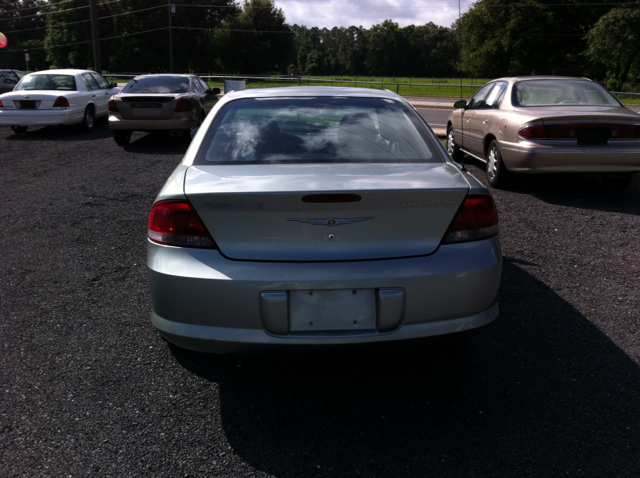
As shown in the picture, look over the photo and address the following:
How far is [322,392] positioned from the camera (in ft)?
10.2

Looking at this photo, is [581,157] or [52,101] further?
[52,101]

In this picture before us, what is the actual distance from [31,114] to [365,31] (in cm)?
11953

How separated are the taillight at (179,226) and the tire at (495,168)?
591 cm

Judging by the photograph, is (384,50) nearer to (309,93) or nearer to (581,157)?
(581,157)

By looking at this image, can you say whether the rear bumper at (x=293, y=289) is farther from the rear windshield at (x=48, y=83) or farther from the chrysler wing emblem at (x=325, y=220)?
the rear windshield at (x=48, y=83)

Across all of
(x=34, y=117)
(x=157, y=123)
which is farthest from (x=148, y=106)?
(x=34, y=117)

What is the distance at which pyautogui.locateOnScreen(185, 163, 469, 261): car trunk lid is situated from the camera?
2.62 meters

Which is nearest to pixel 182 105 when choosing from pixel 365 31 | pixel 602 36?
pixel 602 36

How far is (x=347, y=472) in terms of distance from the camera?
7.97ft

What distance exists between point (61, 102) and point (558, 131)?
11.0 m

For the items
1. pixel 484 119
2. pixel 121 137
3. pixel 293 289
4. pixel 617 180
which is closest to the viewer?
pixel 293 289

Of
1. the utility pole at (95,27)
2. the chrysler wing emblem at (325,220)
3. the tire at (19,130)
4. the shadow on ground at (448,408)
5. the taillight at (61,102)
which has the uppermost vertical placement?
the utility pole at (95,27)

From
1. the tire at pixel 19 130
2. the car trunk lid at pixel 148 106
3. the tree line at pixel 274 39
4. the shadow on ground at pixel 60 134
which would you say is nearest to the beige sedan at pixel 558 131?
the car trunk lid at pixel 148 106

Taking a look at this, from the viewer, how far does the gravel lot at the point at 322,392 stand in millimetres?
2514
